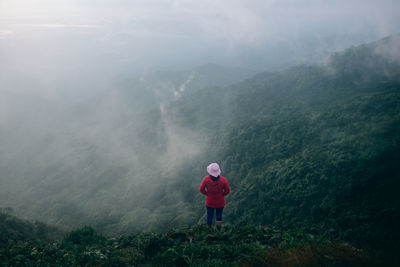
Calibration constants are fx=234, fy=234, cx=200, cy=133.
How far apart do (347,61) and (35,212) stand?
250 ft

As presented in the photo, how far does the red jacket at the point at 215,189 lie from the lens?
862 centimetres

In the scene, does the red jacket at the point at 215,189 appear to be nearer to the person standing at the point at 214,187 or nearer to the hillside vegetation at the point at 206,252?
the person standing at the point at 214,187

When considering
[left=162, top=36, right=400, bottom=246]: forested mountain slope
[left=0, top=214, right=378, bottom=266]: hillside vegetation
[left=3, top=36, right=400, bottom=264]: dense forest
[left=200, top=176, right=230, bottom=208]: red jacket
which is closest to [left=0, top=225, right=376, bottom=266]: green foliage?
[left=0, top=214, right=378, bottom=266]: hillside vegetation

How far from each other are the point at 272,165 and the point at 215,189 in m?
19.7

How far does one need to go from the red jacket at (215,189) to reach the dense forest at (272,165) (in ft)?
4.46

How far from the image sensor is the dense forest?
13071 millimetres

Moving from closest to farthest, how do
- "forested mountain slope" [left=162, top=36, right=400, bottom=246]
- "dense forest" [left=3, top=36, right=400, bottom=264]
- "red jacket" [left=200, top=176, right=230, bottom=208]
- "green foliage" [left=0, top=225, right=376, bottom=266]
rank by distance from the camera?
1. "green foliage" [left=0, top=225, right=376, bottom=266]
2. "red jacket" [left=200, top=176, right=230, bottom=208]
3. "forested mountain slope" [left=162, top=36, right=400, bottom=246]
4. "dense forest" [left=3, top=36, right=400, bottom=264]

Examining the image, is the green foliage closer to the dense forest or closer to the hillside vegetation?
the hillside vegetation

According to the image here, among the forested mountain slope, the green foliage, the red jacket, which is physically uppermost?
the forested mountain slope

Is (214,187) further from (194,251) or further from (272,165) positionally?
(272,165)

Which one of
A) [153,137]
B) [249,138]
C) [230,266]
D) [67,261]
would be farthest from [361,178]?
[153,137]

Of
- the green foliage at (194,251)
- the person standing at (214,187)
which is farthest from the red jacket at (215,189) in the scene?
the green foliage at (194,251)

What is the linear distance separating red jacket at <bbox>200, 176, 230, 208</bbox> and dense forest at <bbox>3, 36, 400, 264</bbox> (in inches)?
53.5

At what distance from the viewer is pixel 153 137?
71.6m
